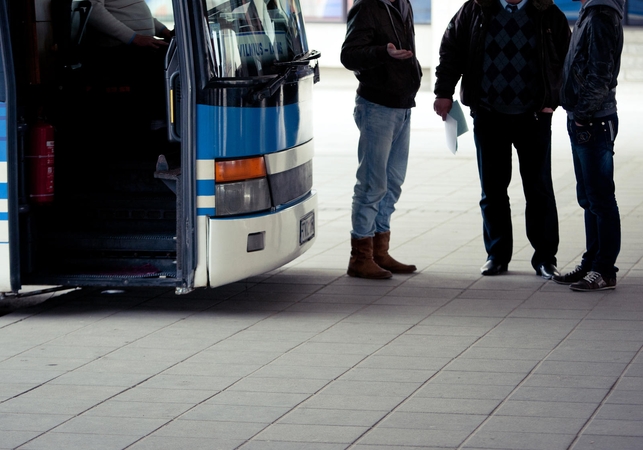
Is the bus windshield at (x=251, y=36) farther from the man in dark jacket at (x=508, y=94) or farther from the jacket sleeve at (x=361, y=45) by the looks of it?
the man in dark jacket at (x=508, y=94)

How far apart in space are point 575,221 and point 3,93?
512cm

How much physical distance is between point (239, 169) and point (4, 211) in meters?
1.24

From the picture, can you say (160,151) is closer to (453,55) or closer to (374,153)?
(374,153)

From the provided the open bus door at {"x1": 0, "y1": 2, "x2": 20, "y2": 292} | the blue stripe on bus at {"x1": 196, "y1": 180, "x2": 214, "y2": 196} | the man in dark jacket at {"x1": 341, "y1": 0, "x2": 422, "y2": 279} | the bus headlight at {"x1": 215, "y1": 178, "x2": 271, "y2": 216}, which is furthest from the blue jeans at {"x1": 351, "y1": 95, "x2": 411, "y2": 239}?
the open bus door at {"x1": 0, "y1": 2, "x2": 20, "y2": 292}

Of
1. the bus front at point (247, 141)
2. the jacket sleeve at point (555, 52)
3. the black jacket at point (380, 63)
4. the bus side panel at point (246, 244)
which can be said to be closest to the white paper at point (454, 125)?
the black jacket at point (380, 63)

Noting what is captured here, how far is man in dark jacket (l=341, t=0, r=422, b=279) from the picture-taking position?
24.9 ft

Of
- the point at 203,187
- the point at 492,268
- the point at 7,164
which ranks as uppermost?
the point at 7,164

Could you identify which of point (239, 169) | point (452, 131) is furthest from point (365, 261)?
point (239, 169)

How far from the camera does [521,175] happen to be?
26.0ft

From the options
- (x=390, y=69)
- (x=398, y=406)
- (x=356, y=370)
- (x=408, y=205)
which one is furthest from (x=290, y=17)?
(x=408, y=205)

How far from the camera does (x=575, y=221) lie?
1013cm

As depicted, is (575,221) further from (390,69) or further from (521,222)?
(390,69)

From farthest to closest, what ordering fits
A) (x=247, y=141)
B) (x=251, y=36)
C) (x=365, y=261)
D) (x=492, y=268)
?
(x=492, y=268), (x=365, y=261), (x=251, y=36), (x=247, y=141)

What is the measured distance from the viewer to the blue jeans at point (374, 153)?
304 inches
